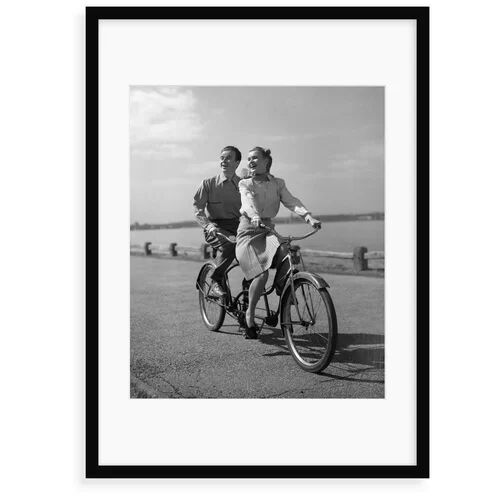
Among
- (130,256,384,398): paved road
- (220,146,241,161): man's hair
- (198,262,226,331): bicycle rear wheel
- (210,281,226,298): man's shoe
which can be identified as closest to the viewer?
(130,256,384,398): paved road

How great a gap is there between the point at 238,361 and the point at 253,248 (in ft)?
2.62

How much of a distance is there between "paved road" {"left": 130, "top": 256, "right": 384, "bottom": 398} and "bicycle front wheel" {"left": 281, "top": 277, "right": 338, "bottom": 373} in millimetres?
101

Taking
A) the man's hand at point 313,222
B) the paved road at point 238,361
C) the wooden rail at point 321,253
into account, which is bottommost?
the paved road at point 238,361

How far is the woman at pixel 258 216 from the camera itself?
3498 millimetres

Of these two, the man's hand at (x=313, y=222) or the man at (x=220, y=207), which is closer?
the man's hand at (x=313, y=222)

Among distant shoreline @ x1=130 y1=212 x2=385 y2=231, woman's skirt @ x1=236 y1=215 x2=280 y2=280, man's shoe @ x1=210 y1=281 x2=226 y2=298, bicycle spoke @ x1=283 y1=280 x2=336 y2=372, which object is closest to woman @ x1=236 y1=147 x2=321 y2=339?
woman's skirt @ x1=236 y1=215 x2=280 y2=280

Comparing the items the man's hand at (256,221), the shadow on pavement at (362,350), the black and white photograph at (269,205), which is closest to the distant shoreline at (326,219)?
the black and white photograph at (269,205)

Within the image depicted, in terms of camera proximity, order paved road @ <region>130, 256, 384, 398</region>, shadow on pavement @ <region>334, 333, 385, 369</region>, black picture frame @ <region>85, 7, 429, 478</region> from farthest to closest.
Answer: shadow on pavement @ <region>334, 333, 385, 369</region> < paved road @ <region>130, 256, 384, 398</region> < black picture frame @ <region>85, 7, 429, 478</region>

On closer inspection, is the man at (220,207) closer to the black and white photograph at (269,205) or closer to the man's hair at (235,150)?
the black and white photograph at (269,205)

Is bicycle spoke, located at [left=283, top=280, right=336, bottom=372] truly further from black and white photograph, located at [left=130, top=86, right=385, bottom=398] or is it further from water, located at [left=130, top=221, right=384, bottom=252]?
water, located at [left=130, top=221, right=384, bottom=252]

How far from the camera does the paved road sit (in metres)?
3.26

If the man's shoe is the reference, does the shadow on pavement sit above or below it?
below

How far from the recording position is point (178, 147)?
11.5 ft

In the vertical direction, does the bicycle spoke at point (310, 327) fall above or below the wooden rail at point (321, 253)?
below
